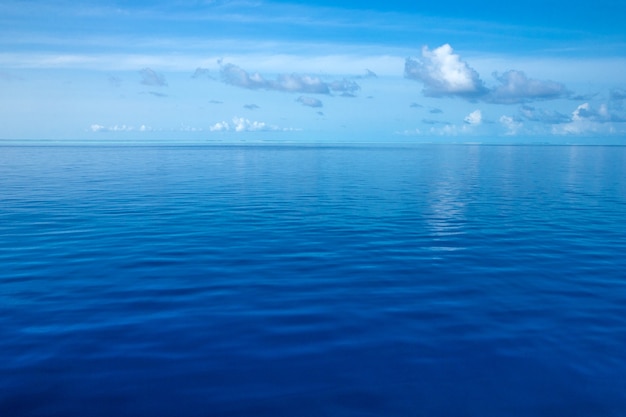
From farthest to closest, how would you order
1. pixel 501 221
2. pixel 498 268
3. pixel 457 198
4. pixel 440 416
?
1. pixel 457 198
2. pixel 501 221
3. pixel 498 268
4. pixel 440 416

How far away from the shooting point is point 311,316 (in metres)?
11.8

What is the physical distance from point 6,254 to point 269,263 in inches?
376

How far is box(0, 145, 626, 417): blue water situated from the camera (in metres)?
8.25

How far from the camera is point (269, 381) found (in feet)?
28.6

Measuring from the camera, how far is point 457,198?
3444 cm

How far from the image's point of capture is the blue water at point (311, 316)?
325 inches

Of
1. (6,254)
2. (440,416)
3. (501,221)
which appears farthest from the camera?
(501,221)

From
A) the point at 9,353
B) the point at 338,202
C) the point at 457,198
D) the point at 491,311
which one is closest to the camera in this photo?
the point at 9,353

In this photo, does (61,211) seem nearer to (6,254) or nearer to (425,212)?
(6,254)

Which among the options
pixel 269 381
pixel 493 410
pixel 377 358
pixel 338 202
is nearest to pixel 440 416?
pixel 493 410

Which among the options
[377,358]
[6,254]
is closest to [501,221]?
[377,358]

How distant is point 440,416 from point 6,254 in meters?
16.4

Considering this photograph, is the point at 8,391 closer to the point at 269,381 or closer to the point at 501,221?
the point at 269,381

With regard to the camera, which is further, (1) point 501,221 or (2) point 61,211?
(2) point 61,211
